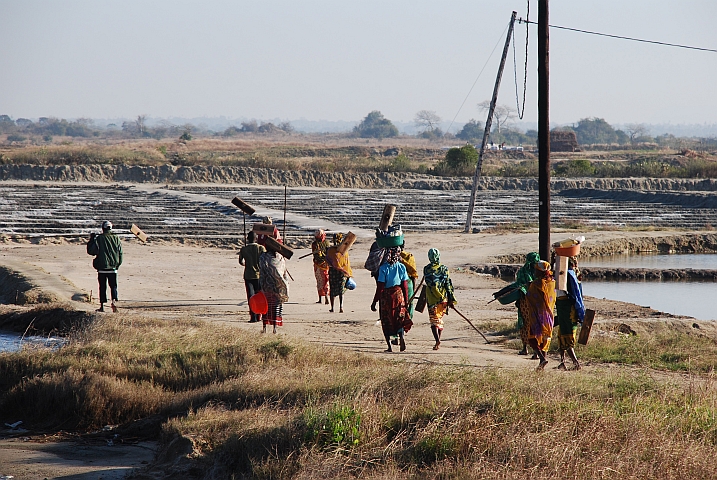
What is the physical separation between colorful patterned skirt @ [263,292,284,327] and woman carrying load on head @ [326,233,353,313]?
2.02 meters

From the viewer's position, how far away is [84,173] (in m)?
58.2

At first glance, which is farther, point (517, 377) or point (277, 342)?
point (277, 342)

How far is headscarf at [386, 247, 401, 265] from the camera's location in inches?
451

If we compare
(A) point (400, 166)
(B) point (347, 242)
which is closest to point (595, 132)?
(A) point (400, 166)

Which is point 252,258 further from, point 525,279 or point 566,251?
point 566,251

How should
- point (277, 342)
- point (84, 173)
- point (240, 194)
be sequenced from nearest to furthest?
1. point (277, 342)
2. point (240, 194)
3. point (84, 173)

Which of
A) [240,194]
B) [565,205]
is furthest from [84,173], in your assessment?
[565,205]

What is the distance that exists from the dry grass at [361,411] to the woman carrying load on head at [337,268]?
430cm

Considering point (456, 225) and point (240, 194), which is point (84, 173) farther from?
point (456, 225)

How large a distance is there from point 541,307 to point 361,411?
3.69 m

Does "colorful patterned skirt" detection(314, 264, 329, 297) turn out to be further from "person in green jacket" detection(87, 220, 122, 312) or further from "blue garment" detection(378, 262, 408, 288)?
"blue garment" detection(378, 262, 408, 288)

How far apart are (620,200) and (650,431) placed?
1755 inches

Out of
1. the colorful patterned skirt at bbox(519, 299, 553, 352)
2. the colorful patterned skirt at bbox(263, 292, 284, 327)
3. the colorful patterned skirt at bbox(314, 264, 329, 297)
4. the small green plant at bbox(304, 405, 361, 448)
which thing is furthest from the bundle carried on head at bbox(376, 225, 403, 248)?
the small green plant at bbox(304, 405, 361, 448)

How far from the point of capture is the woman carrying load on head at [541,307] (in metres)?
10.0
